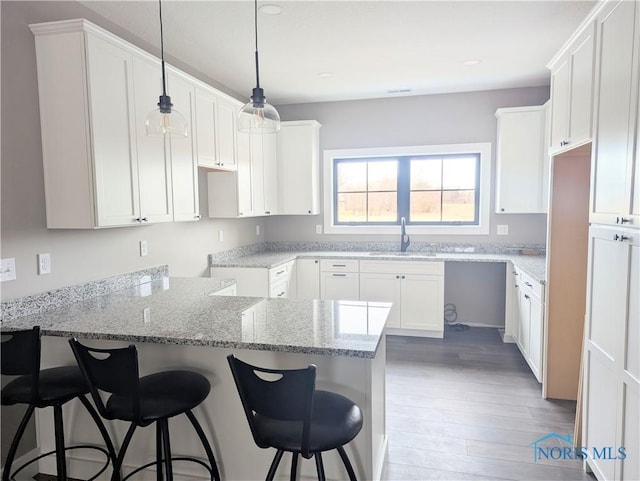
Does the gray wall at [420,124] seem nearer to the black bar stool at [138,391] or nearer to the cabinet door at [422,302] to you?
the cabinet door at [422,302]

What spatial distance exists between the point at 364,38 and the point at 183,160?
157 centimetres

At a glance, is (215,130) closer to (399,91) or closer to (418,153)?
(399,91)

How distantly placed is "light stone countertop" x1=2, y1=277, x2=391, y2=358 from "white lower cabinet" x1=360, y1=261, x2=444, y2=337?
2.06 meters

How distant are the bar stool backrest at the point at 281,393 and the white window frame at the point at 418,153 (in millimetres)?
3578

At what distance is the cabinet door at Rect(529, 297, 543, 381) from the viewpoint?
3020mm

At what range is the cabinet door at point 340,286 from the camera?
4.36m

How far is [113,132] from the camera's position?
7.48 ft

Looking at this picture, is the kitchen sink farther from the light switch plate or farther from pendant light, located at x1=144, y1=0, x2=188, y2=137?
pendant light, located at x1=144, y1=0, x2=188, y2=137

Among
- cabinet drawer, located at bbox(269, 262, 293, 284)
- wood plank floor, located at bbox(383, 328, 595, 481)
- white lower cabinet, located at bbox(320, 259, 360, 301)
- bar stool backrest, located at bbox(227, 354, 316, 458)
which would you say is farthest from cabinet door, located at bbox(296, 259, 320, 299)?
bar stool backrest, located at bbox(227, 354, 316, 458)

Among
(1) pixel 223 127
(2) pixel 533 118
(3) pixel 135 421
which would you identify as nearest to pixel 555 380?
(2) pixel 533 118

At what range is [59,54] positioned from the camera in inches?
83.7

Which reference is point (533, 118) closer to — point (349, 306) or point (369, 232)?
point (369, 232)

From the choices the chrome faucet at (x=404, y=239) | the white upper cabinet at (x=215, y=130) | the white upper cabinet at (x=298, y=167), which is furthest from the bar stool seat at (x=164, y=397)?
the chrome faucet at (x=404, y=239)

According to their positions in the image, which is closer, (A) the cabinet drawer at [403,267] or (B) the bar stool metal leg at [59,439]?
(B) the bar stool metal leg at [59,439]
